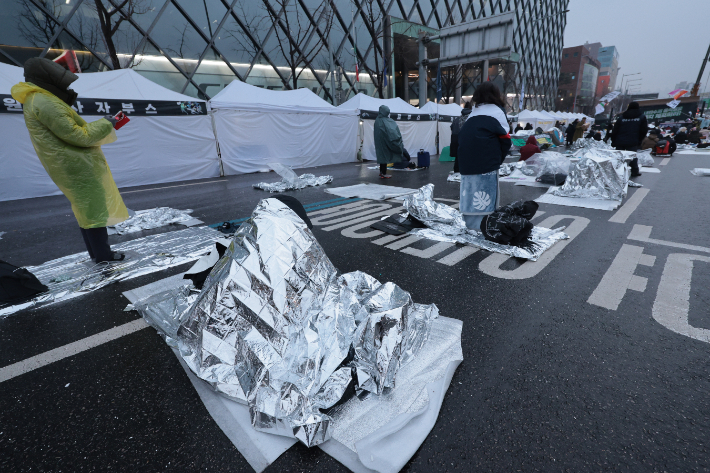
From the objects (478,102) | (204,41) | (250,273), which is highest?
(204,41)

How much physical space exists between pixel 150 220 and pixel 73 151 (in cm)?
220

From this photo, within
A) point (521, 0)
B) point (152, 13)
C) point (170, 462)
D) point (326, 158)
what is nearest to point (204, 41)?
point (152, 13)

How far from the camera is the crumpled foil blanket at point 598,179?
5.65 metres

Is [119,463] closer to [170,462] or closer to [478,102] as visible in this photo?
[170,462]

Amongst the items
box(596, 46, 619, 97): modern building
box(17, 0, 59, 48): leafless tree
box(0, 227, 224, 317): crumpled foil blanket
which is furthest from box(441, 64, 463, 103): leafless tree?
box(596, 46, 619, 97): modern building

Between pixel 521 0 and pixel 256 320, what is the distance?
190 ft

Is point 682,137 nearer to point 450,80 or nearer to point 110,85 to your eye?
point 450,80

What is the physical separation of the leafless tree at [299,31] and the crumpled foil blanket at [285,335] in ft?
62.8

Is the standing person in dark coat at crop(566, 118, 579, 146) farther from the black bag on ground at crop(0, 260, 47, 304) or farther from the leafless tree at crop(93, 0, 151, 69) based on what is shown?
the leafless tree at crop(93, 0, 151, 69)

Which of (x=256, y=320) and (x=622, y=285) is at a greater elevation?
(x=256, y=320)

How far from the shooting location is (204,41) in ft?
51.9

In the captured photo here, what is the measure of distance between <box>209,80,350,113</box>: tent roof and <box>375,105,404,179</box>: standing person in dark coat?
4223 millimetres

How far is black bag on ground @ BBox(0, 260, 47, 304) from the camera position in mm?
2656

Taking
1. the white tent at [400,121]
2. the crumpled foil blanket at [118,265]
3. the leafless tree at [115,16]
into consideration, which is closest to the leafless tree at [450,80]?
the white tent at [400,121]
